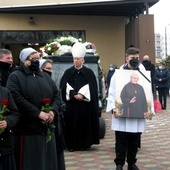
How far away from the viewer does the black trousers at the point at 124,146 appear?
19.3 ft

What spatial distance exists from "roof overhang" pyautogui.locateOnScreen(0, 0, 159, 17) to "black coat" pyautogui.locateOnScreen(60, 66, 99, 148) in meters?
10.6

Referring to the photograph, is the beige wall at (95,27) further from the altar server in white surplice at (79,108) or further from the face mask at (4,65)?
the face mask at (4,65)

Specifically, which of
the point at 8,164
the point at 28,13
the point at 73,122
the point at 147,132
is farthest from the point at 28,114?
the point at 28,13

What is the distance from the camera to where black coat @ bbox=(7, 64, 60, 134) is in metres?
4.67

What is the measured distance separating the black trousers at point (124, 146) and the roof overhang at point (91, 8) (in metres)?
12.7

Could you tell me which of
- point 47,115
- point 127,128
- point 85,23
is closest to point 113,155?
point 127,128

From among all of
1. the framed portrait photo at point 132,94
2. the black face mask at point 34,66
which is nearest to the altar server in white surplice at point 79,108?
the framed portrait photo at point 132,94

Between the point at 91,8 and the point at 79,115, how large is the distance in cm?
1197

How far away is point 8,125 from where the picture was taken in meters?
4.11

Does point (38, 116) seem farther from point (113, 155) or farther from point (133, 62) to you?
point (113, 155)

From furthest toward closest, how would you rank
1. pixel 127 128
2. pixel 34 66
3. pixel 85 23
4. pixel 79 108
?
pixel 85 23 → pixel 79 108 → pixel 127 128 → pixel 34 66

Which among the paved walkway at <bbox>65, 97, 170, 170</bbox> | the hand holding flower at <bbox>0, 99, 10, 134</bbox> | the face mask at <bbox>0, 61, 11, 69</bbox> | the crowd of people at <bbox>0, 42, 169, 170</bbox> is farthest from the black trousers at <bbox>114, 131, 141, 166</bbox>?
the hand holding flower at <bbox>0, 99, 10, 134</bbox>

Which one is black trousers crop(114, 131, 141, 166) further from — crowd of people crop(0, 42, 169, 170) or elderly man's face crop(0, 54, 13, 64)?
elderly man's face crop(0, 54, 13, 64)

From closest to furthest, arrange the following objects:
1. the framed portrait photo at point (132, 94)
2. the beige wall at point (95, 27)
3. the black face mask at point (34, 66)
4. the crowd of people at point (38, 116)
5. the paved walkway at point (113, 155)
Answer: the crowd of people at point (38, 116) < the black face mask at point (34, 66) < the framed portrait photo at point (132, 94) < the paved walkway at point (113, 155) < the beige wall at point (95, 27)
